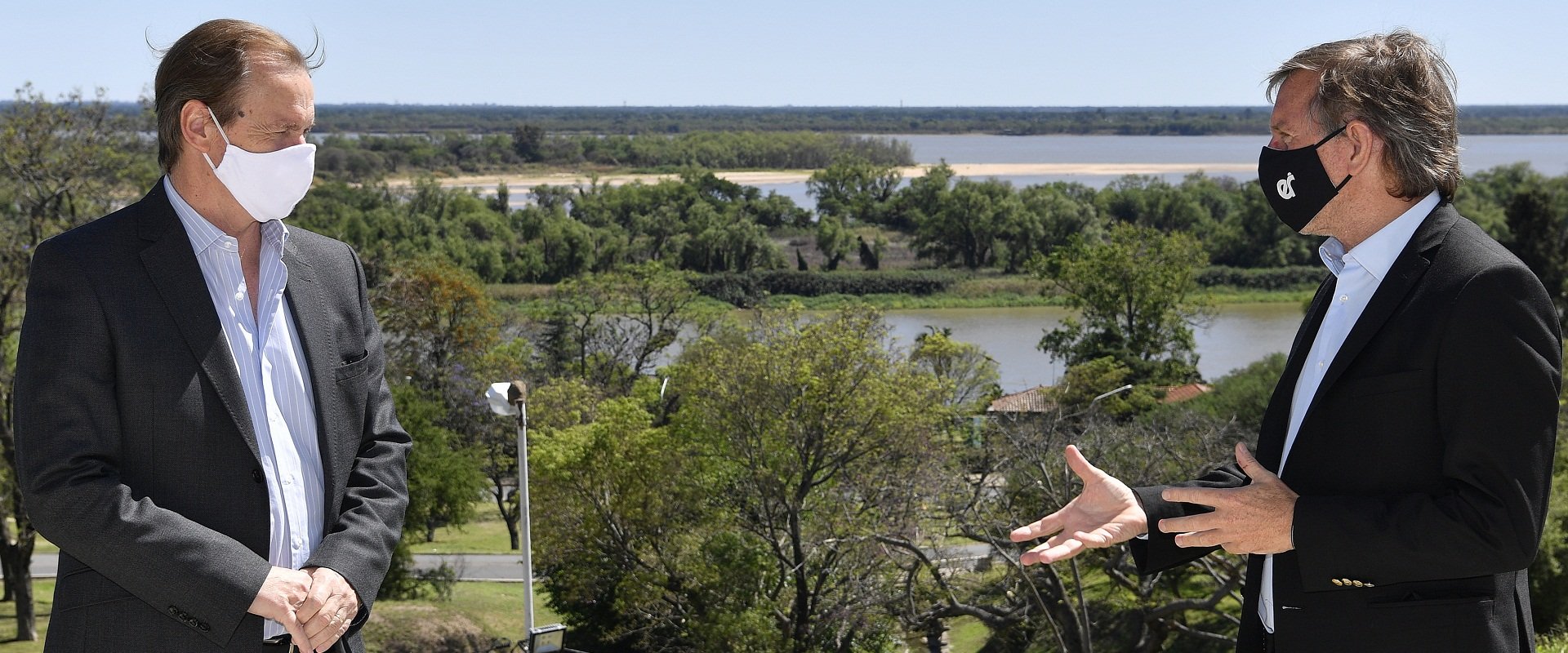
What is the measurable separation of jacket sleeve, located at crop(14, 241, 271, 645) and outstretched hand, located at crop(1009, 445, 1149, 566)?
62.7 inches

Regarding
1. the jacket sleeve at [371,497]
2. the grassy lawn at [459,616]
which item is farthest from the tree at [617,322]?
the jacket sleeve at [371,497]

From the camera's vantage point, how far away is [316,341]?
2779 mm

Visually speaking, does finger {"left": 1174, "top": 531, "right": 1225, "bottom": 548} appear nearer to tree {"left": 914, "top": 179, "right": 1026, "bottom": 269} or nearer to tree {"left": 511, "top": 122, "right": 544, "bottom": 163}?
tree {"left": 914, "top": 179, "right": 1026, "bottom": 269}

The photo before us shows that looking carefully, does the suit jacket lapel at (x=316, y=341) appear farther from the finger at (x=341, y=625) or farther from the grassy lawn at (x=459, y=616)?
the grassy lawn at (x=459, y=616)

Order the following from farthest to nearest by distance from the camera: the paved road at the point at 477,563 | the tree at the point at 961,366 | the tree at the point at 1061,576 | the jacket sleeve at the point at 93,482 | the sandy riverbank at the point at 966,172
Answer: the sandy riverbank at the point at 966,172, the tree at the point at 961,366, the paved road at the point at 477,563, the tree at the point at 1061,576, the jacket sleeve at the point at 93,482

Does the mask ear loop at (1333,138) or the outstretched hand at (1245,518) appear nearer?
the outstretched hand at (1245,518)

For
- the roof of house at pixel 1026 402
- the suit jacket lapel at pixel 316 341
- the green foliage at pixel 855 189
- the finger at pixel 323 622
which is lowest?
the roof of house at pixel 1026 402

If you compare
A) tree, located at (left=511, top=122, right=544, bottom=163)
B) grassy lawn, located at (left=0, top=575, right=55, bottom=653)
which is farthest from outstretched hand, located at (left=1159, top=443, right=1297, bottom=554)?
tree, located at (left=511, top=122, right=544, bottom=163)

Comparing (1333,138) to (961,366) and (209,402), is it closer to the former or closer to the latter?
(209,402)

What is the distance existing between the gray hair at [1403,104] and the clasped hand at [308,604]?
223 cm

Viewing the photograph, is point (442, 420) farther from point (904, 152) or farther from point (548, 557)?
point (904, 152)

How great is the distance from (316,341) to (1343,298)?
7.17ft

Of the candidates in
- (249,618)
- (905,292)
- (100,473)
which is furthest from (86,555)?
(905,292)

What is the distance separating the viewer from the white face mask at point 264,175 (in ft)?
8.70
